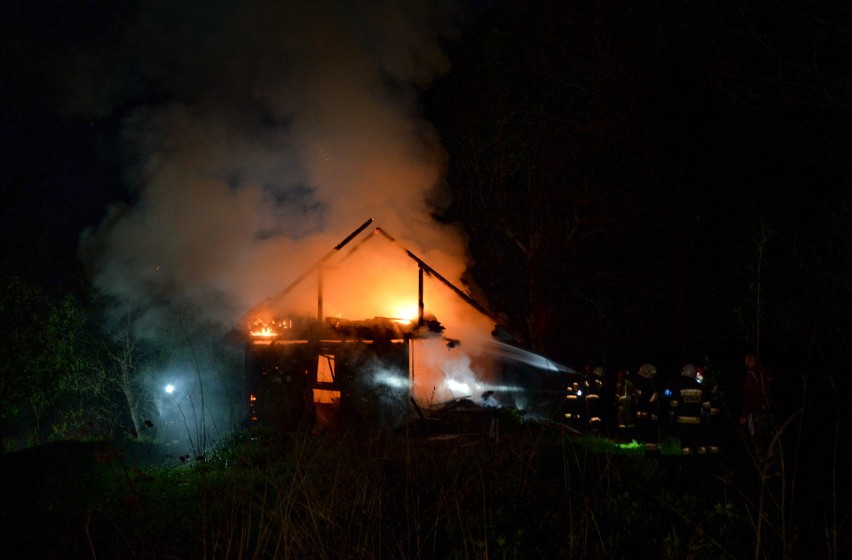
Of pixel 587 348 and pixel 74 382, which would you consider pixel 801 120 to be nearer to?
pixel 587 348

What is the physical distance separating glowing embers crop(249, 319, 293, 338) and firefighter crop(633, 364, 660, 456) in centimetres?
831

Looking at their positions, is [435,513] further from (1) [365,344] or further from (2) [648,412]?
(1) [365,344]

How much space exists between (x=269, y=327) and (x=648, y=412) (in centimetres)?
953

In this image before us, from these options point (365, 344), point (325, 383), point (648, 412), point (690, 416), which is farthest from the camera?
point (325, 383)

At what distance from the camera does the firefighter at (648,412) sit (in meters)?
9.92

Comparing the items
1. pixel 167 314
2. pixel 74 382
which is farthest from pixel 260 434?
pixel 74 382

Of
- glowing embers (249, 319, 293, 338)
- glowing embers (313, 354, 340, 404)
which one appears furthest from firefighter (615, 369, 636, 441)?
glowing embers (249, 319, 293, 338)

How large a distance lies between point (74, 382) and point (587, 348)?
50.6ft

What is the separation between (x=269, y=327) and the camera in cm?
1639

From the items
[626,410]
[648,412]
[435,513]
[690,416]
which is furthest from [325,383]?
[435,513]

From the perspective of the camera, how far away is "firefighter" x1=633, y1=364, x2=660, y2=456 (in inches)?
390

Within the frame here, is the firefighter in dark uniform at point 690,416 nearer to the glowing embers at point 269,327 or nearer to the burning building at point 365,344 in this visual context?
the burning building at point 365,344

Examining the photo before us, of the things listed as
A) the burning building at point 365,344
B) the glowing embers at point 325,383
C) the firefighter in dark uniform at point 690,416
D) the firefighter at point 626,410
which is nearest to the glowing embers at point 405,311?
the burning building at point 365,344

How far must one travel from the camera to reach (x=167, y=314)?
20.1 m
